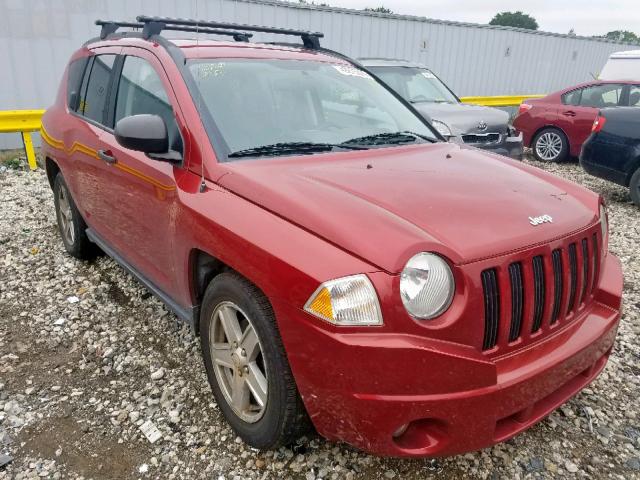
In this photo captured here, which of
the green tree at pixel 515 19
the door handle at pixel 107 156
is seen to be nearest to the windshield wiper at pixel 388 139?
the door handle at pixel 107 156

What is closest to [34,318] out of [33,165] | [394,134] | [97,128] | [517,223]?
[97,128]

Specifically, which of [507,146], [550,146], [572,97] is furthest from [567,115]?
[507,146]

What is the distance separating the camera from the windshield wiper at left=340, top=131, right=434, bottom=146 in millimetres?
2992

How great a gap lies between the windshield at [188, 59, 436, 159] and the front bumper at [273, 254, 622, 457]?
1101 mm

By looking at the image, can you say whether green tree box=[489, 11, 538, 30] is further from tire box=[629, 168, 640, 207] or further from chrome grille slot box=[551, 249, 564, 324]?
chrome grille slot box=[551, 249, 564, 324]

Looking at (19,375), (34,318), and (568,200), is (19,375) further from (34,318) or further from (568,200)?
(568,200)

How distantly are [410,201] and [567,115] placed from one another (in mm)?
8780

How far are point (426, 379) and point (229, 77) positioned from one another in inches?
79.1

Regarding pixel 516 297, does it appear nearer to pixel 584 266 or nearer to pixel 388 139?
pixel 584 266

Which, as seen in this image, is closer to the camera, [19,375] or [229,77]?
[229,77]

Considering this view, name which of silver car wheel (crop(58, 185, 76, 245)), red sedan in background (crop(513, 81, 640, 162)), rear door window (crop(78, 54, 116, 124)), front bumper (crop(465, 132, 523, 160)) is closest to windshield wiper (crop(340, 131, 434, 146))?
rear door window (crop(78, 54, 116, 124))

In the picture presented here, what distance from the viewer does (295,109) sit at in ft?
9.79

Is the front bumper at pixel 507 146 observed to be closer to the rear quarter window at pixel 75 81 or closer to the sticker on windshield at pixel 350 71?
the sticker on windshield at pixel 350 71

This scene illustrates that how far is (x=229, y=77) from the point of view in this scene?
2930 mm
